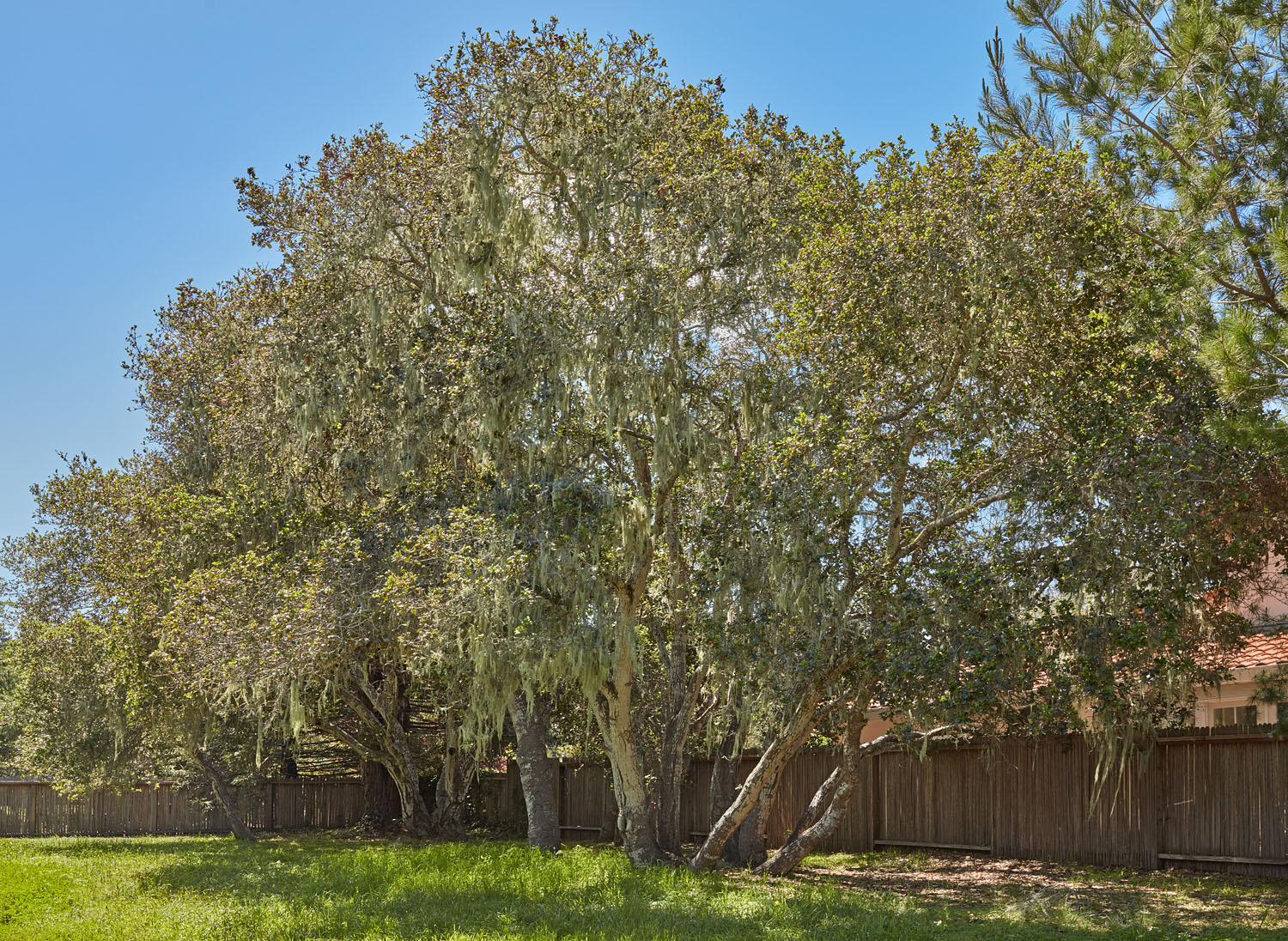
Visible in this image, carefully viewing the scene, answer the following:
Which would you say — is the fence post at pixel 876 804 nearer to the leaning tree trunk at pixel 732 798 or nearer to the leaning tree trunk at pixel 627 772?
the leaning tree trunk at pixel 732 798

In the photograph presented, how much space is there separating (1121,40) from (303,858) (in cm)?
1324

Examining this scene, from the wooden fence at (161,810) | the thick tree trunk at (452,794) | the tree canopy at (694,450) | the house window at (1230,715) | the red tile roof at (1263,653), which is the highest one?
the tree canopy at (694,450)

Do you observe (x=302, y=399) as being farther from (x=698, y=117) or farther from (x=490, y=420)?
(x=698, y=117)

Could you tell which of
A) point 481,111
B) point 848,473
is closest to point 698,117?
point 481,111

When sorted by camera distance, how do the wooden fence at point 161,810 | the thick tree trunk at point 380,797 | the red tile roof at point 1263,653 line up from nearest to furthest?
the red tile roof at point 1263,653, the thick tree trunk at point 380,797, the wooden fence at point 161,810

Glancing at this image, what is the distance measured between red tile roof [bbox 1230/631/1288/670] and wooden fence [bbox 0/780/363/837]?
57.0 ft

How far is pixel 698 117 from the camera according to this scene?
40.6 feet

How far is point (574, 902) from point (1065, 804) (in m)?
6.51

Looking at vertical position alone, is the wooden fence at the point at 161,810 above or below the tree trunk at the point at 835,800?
below

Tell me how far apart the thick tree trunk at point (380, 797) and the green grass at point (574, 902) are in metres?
7.75

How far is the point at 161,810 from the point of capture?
22797 millimetres

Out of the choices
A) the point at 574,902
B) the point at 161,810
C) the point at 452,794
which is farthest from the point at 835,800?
the point at 161,810

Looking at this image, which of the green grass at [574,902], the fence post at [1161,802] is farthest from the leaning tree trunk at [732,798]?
the fence post at [1161,802]

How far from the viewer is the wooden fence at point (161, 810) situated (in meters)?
22.3
